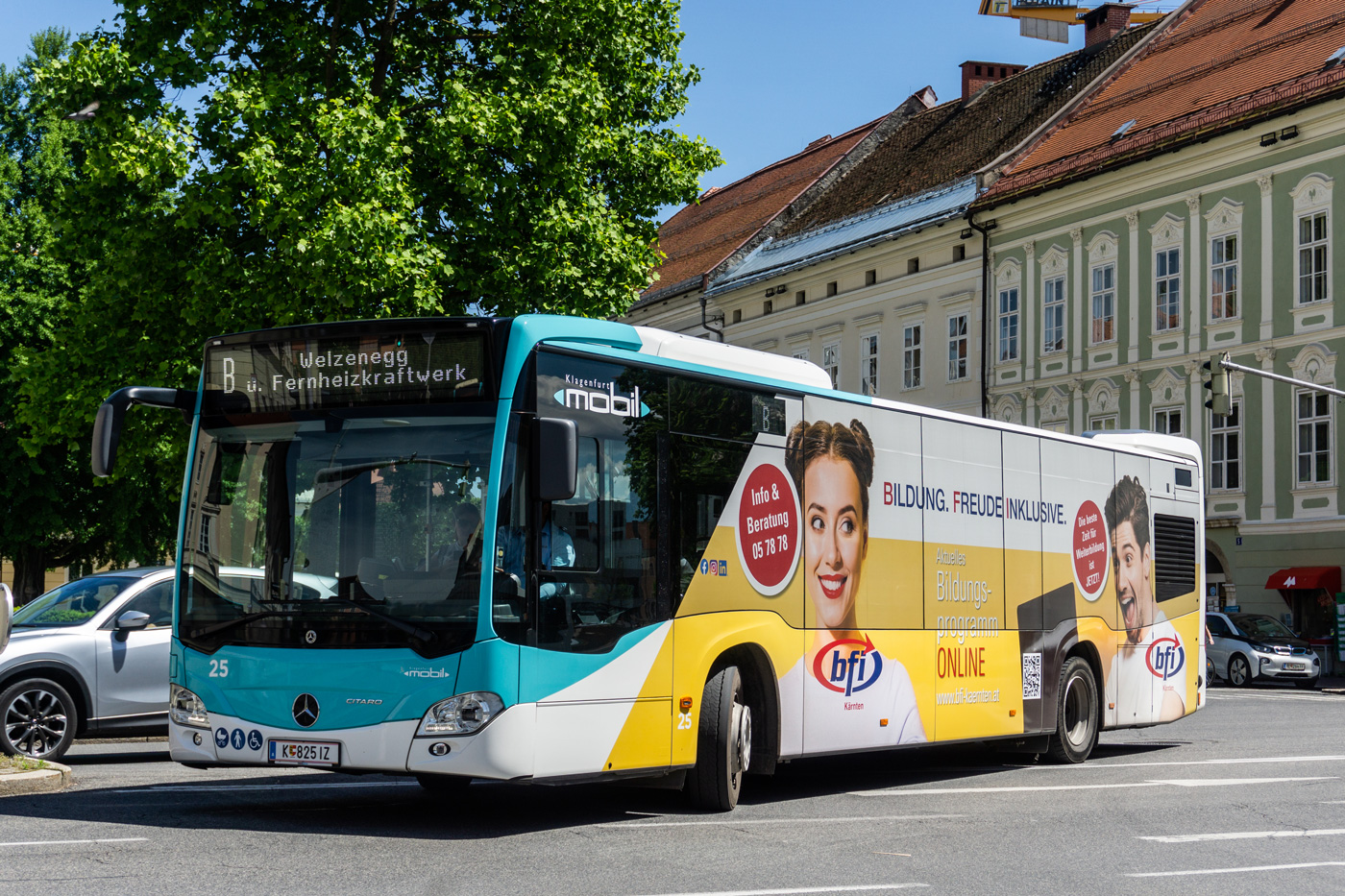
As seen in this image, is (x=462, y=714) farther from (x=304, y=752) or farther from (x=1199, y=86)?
(x=1199, y=86)

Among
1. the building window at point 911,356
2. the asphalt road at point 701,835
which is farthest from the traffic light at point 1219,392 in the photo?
the building window at point 911,356

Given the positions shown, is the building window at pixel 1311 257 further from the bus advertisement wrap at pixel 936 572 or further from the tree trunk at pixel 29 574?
the tree trunk at pixel 29 574

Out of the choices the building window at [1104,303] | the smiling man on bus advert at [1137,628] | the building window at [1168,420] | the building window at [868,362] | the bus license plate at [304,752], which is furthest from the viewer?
the building window at [868,362]

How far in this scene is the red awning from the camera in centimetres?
3578

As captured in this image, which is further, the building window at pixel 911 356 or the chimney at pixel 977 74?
the chimney at pixel 977 74

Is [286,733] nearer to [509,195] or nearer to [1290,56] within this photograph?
[509,195]

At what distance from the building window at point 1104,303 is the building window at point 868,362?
359 inches

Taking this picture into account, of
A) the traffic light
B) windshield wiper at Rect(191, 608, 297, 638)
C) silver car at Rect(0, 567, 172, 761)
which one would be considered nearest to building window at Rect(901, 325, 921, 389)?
the traffic light

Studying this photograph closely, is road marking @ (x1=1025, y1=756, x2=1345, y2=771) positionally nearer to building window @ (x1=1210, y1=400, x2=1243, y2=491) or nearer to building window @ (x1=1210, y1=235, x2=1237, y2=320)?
building window @ (x1=1210, y1=400, x2=1243, y2=491)

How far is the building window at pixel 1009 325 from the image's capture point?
4556cm

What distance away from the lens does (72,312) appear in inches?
868

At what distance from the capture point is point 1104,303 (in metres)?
42.5

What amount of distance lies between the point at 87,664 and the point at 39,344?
69.1 ft

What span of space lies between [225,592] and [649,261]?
14362 mm
